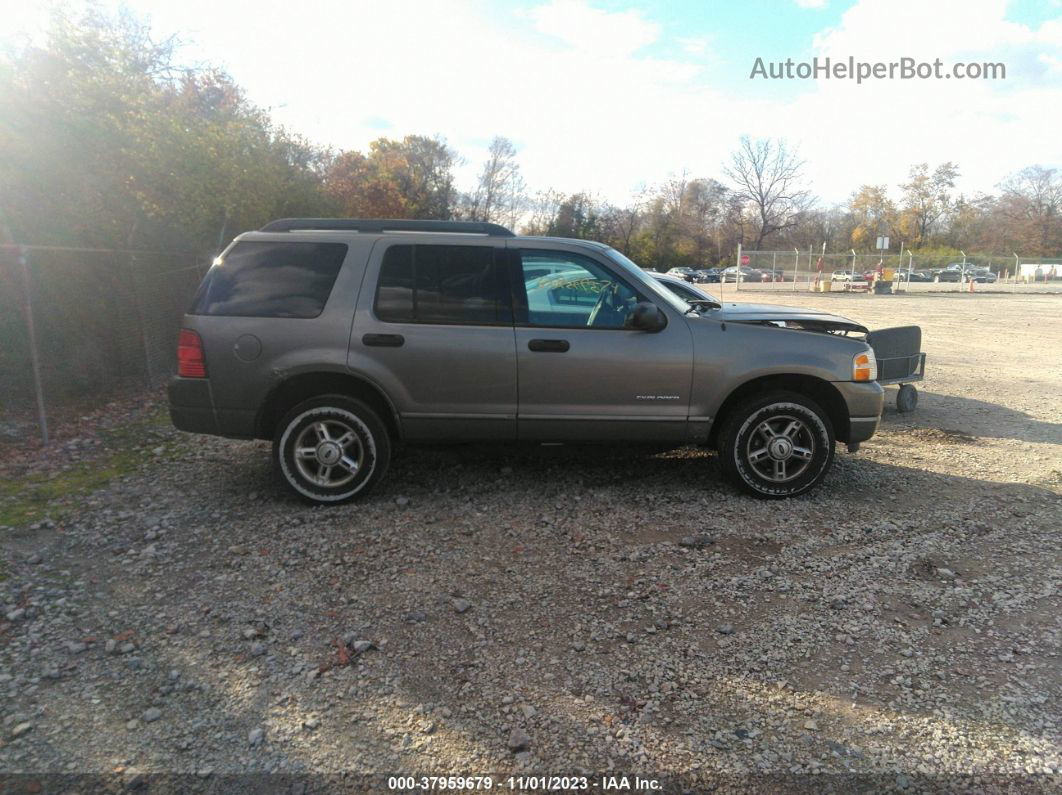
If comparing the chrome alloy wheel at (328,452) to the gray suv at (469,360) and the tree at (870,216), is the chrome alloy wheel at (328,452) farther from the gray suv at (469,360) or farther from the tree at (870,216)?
the tree at (870,216)

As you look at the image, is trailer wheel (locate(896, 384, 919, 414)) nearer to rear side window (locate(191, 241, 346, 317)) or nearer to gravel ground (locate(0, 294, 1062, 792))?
gravel ground (locate(0, 294, 1062, 792))

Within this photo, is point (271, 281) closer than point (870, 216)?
Yes

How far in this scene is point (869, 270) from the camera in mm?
45156

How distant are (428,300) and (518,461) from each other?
1.74m

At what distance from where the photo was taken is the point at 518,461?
5.98 metres

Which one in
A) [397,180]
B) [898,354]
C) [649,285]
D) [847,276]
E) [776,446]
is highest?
[397,180]

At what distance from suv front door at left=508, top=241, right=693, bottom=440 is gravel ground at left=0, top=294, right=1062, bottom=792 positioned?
60cm

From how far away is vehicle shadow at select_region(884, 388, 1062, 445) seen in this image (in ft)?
23.6

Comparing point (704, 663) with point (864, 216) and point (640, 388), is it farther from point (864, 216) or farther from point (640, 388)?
point (864, 216)

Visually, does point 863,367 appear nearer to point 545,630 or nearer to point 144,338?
point 545,630

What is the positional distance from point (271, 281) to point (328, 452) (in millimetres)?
1266

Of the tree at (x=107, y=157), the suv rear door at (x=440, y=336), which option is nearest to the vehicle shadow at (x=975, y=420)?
the suv rear door at (x=440, y=336)

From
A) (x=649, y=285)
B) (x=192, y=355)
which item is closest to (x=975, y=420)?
(x=649, y=285)

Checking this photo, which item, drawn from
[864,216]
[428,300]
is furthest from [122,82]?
[864,216]
